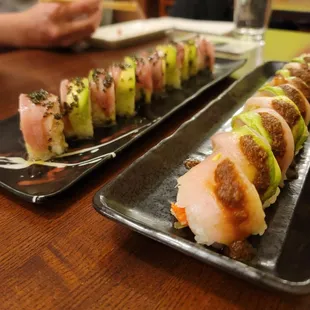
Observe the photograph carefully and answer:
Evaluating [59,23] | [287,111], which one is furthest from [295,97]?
[59,23]

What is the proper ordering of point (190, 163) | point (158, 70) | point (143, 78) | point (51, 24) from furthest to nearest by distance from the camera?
point (51, 24), point (158, 70), point (143, 78), point (190, 163)

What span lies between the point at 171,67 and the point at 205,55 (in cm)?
43

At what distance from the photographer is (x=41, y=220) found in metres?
1.21

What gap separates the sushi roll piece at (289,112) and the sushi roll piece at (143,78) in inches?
29.7

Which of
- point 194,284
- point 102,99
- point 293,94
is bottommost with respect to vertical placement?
point 194,284

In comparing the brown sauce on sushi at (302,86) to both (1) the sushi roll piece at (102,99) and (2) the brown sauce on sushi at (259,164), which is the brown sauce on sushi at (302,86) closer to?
(2) the brown sauce on sushi at (259,164)

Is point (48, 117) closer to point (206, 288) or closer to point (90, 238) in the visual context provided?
point (90, 238)

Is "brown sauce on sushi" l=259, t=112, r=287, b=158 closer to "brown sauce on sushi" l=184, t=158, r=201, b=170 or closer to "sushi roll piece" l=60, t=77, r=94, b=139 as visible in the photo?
"brown sauce on sushi" l=184, t=158, r=201, b=170

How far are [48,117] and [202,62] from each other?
4.85 feet

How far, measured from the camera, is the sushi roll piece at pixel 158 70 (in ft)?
7.28

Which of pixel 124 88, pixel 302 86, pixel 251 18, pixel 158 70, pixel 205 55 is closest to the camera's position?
pixel 302 86

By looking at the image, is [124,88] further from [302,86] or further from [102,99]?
[302,86]

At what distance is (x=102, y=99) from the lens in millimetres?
1860

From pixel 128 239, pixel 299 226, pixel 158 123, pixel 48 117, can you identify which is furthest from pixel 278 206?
pixel 48 117
